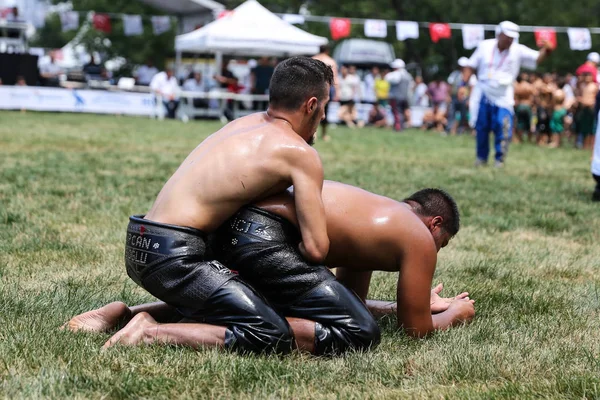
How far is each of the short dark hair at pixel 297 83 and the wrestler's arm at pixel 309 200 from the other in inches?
9.6

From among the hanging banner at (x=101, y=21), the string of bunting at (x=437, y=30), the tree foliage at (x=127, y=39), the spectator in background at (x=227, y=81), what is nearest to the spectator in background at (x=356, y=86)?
the string of bunting at (x=437, y=30)

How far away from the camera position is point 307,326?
3443mm

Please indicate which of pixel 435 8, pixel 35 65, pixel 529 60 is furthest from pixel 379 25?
pixel 529 60

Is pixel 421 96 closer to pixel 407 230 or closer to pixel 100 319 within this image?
pixel 407 230

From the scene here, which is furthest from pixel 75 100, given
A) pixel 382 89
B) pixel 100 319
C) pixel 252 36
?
pixel 100 319

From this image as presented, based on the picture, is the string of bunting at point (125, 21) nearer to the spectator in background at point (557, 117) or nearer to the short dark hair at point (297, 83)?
the spectator in background at point (557, 117)

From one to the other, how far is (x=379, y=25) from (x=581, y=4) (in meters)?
20.4

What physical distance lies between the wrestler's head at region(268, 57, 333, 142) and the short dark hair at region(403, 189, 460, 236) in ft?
1.90

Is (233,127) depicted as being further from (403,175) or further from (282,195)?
(403,175)

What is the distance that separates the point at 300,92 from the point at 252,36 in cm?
2089

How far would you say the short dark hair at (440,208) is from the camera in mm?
3787


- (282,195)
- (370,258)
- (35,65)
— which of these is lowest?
(35,65)

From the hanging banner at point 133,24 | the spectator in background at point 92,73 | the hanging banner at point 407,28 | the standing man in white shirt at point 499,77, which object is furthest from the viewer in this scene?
the hanging banner at point 133,24

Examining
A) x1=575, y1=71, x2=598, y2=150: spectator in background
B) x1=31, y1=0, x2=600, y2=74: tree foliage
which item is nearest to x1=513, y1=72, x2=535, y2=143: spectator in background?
x1=575, y1=71, x2=598, y2=150: spectator in background
